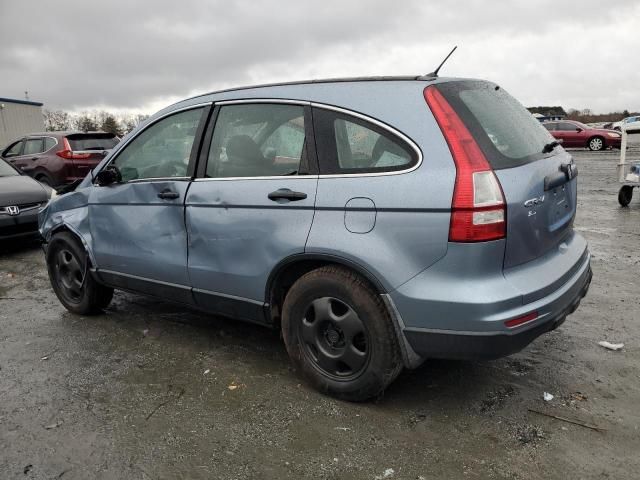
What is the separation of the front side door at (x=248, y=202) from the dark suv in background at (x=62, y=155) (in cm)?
907

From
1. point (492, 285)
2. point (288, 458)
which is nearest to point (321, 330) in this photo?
point (288, 458)

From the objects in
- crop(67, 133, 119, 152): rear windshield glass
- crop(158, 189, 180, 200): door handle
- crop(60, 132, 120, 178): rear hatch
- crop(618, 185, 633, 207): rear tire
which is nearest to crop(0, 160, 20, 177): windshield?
crop(60, 132, 120, 178): rear hatch

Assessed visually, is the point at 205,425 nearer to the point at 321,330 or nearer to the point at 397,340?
the point at 321,330

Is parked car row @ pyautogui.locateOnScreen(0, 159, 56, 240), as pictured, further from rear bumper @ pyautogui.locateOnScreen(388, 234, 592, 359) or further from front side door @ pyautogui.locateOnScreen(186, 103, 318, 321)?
rear bumper @ pyautogui.locateOnScreen(388, 234, 592, 359)

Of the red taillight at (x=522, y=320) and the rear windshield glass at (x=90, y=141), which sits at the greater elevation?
the rear windshield glass at (x=90, y=141)

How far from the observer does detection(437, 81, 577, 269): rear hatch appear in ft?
8.48

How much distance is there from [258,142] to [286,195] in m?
0.49

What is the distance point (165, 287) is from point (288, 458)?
170 cm

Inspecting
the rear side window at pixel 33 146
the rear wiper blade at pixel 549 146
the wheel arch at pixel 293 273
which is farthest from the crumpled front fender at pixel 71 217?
the rear side window at pixel 33 146

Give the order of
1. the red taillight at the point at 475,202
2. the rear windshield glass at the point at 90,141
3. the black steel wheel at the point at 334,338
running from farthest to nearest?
the rear windshield glass at the point at 90,141, the black steel wheel at the point at 334,338, the red taillight at the point at 475,202

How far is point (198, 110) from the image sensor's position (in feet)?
12.0

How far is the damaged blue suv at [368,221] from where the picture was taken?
8.34 feet

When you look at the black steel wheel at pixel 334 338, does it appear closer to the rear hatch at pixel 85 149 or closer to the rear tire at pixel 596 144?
the rear hatch at pixel 85 149

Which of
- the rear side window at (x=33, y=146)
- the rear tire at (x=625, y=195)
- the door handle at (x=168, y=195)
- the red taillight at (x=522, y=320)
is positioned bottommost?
the rear tire at (x=625, y=195)
